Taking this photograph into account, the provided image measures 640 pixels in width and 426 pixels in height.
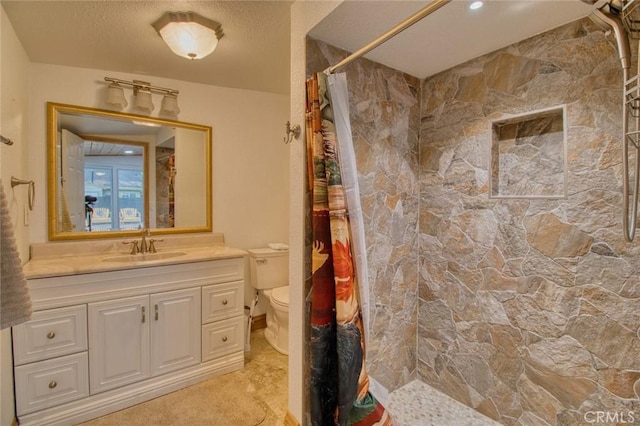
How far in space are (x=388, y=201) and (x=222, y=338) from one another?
156 centimetres

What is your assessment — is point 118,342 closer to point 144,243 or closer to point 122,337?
point 122,337

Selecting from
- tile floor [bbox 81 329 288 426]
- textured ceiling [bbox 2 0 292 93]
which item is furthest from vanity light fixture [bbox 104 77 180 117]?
tile floor [bbox 81 329 288 426]

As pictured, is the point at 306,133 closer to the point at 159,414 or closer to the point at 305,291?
the point at 305,291

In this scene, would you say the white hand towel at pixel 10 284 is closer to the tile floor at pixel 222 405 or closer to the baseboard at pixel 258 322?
the tile floor at pixel 222 405

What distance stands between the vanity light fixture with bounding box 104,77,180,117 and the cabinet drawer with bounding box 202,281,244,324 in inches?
56.9

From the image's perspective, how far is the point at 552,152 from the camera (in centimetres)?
159

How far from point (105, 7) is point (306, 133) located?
3.93 ft

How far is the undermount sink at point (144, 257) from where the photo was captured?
211 cm

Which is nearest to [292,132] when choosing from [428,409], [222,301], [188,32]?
[188,32]

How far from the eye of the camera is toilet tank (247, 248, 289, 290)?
2.71 metres

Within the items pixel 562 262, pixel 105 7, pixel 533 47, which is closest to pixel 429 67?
pixel 533 47

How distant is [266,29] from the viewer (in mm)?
1727

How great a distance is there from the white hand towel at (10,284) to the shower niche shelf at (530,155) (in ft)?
7.13

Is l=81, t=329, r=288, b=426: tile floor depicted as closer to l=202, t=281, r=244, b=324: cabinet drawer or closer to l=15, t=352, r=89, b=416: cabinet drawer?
l=15, t=352, r=89, b=416: cabinet drawer
